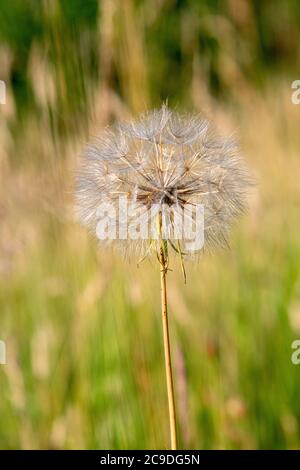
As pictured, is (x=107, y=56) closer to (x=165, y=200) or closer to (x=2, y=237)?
(x=2, y=237)

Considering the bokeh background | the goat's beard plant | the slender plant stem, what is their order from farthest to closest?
the bokeh background → the goat's beard plant → the slender plant stem

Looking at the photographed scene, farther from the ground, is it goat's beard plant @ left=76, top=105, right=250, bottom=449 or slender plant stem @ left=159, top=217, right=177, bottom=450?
goat's beard plant @ left=76, top=105, right=250, bottom=449

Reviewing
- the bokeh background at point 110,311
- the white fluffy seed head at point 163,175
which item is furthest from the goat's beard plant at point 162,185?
the bokeh background at point 110,311

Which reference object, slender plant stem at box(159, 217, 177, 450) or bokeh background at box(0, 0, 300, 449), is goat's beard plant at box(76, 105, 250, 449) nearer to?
slender plant stem at box(159, 217, 177, 450)

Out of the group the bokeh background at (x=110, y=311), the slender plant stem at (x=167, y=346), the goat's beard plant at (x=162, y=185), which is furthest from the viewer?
the bokeh background at (x=110, y=311)

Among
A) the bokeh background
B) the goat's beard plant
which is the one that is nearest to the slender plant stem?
the goat's beard plant

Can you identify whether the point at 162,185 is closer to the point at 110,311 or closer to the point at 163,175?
the point at 163,175

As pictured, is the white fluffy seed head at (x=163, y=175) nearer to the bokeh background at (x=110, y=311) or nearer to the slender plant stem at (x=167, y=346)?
the slender plant stem at (x=167, y=346)
